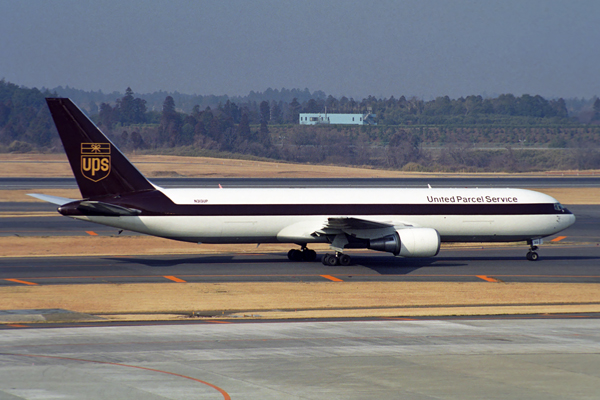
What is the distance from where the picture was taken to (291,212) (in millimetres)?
37781

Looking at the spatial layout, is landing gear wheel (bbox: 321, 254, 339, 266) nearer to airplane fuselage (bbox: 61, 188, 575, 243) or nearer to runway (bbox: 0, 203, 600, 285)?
runway (bbox: 0, 203, 600, 285)

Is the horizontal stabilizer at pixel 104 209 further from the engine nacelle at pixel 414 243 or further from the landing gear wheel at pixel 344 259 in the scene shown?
the engine nacelle at pixel 414 243

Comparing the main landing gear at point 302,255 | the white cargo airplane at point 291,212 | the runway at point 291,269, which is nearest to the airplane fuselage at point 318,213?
the white cargo airplane at point 291,212

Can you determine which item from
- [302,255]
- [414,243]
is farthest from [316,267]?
[414,243]

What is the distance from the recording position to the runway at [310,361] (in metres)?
15.4

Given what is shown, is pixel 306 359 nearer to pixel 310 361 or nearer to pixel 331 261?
pixel 310 361

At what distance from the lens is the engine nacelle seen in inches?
1394

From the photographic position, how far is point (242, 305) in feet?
89.8

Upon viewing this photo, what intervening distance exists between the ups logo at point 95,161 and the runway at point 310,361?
15668 mm

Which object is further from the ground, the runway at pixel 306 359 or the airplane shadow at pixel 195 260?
the runway at pixel 306 359

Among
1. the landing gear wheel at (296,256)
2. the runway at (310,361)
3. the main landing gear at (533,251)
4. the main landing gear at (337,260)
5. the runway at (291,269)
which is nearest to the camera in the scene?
the runway at (310,361)

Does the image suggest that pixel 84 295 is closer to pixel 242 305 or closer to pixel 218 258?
pixel 242 305

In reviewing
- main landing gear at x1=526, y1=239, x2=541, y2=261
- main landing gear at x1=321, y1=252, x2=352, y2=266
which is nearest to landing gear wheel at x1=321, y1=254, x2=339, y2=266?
main landing gear at x1=321, y1=252, x2=352, y2=266

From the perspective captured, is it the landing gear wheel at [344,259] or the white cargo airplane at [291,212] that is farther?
the landing gear wheel at [344,259]
